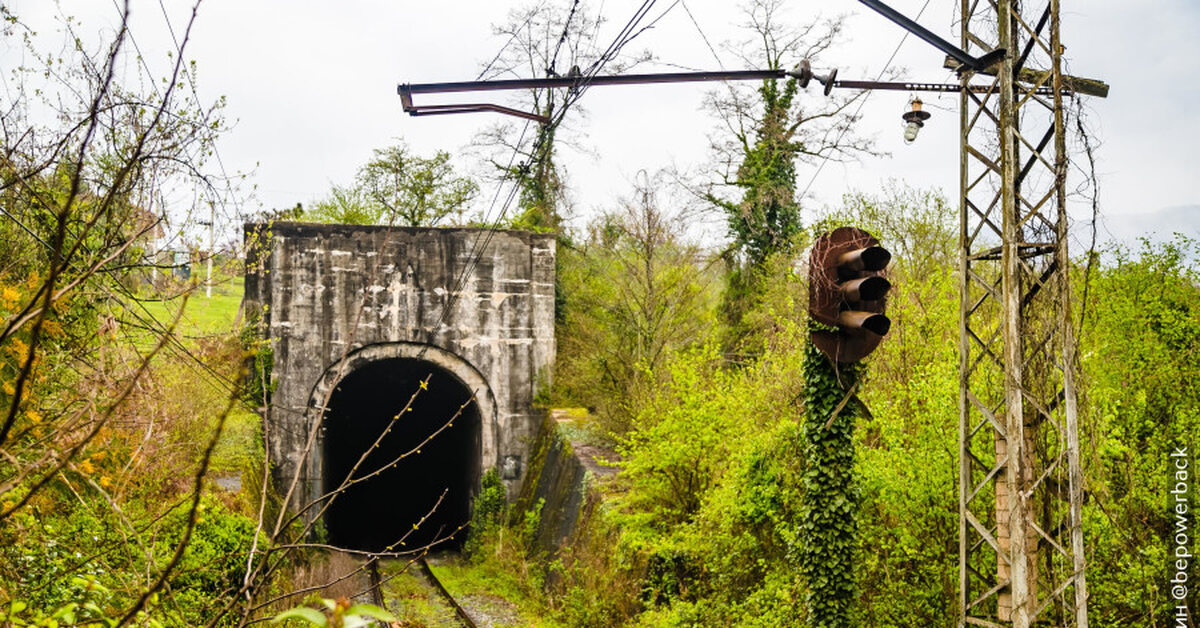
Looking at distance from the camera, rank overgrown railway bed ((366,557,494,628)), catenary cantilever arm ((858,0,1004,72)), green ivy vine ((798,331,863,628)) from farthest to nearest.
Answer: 1. overgrown railway bed ((366,557,494,628))
2. green ivy vine ((798,331,863,628))
3. catenary cantilever arm ((858,0,1004,72))

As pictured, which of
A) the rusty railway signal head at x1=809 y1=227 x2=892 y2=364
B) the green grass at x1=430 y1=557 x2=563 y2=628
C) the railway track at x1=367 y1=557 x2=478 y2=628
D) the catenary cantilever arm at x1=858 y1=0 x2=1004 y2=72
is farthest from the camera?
the railway track at x1=367 y1=557 x2=478 y2=628

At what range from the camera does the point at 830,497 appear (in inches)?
347

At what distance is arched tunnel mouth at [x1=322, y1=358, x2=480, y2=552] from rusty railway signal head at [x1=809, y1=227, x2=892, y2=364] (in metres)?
12.8

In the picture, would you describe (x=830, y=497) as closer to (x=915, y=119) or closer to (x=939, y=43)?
(x=915, y=119)

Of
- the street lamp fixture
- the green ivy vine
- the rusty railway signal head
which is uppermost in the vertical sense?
the street lamp fixture

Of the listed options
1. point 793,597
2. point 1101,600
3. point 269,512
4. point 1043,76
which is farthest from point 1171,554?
point 269,512

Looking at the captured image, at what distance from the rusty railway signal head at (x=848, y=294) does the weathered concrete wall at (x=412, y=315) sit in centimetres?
1117

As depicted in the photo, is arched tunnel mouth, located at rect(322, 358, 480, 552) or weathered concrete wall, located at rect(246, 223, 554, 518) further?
arched tunnel mouth, located at rect(322, 358, 480, 552)

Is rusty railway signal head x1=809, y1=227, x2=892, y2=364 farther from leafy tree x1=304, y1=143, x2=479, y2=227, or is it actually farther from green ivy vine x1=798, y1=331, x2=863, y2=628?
leafy tree x1=304, y1=143, x2=479, y2=227

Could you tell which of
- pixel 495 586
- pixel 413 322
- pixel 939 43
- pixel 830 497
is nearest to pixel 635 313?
pixel 413 322

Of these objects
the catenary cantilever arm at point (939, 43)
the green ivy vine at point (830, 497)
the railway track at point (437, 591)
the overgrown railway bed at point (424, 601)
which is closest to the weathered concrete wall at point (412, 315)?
the railway track at point (437, 591)

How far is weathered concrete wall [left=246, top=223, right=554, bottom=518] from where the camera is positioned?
18.9 metres

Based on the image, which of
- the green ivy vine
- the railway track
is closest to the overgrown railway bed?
the railway track

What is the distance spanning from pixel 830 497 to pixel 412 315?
500 inches
